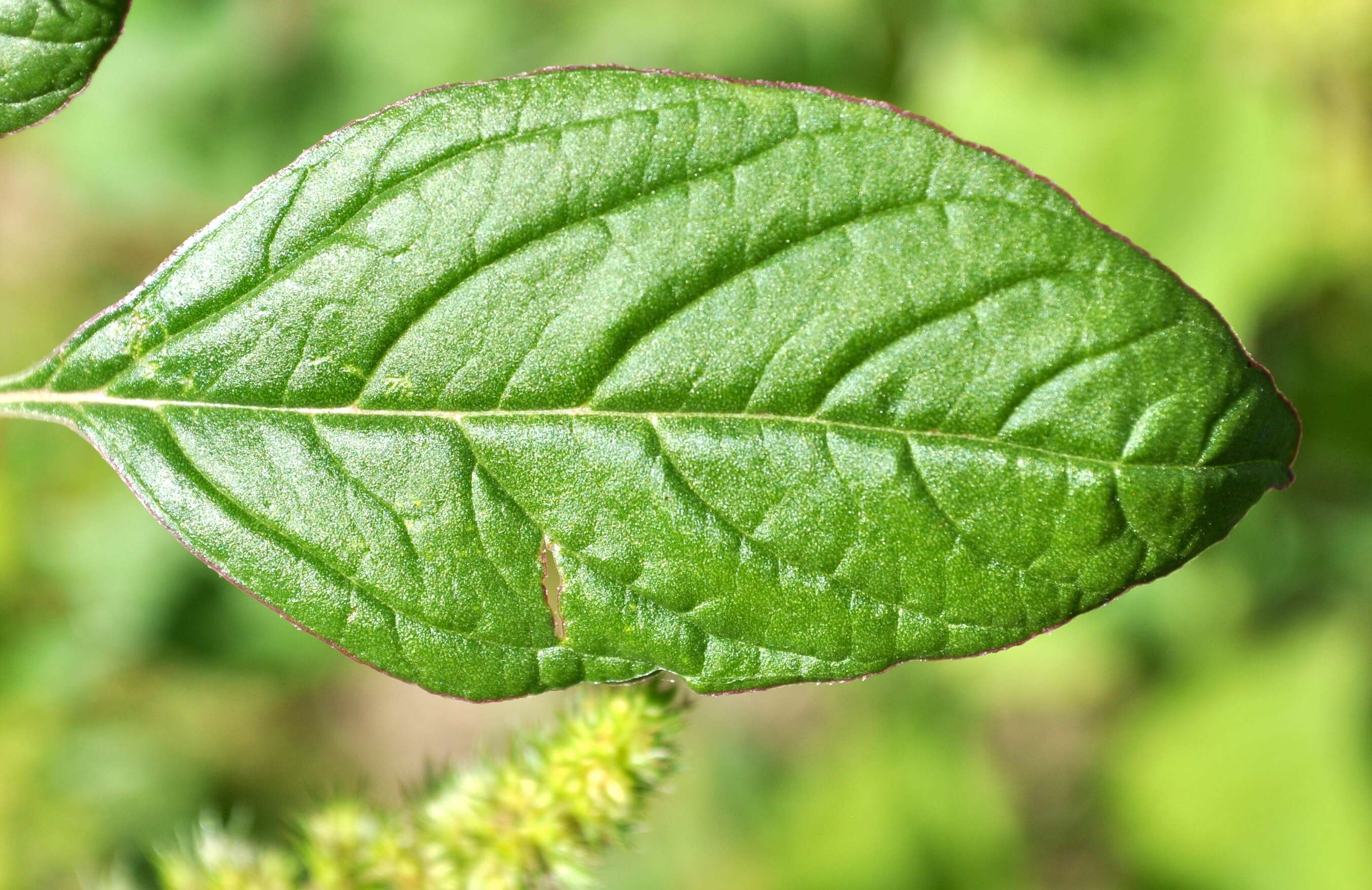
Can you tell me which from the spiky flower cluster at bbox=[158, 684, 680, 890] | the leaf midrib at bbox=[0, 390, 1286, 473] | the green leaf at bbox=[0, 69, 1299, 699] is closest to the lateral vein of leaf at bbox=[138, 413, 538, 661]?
the green leaf at bbox=[0, 69, 1299, 699]

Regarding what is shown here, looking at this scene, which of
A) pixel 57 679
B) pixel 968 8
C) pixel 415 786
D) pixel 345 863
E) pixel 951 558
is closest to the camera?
pixel 951 558

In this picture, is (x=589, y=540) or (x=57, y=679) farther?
(x=57, y=679)

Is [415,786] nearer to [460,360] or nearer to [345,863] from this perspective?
[345,863]

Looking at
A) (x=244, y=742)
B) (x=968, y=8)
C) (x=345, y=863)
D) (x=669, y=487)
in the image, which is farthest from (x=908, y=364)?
(x=244, y=742)

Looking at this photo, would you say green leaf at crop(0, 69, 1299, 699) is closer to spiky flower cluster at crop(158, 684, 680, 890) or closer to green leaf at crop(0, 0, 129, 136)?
green leaf at crop(0, 0, 129, 136)

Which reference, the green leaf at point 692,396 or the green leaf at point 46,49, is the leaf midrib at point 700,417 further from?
the green leaf at point 46,49

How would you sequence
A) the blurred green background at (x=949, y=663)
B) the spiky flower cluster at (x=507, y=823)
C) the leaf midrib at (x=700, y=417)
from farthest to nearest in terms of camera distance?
the blurred green background at (x=949, y=663) → the spiky flower cluster at (x=507, y=823) → the leaf midrib at (x=700, y=417)

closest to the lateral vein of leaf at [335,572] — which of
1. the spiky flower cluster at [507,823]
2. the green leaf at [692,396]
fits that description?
the green leaf at [692,396]
